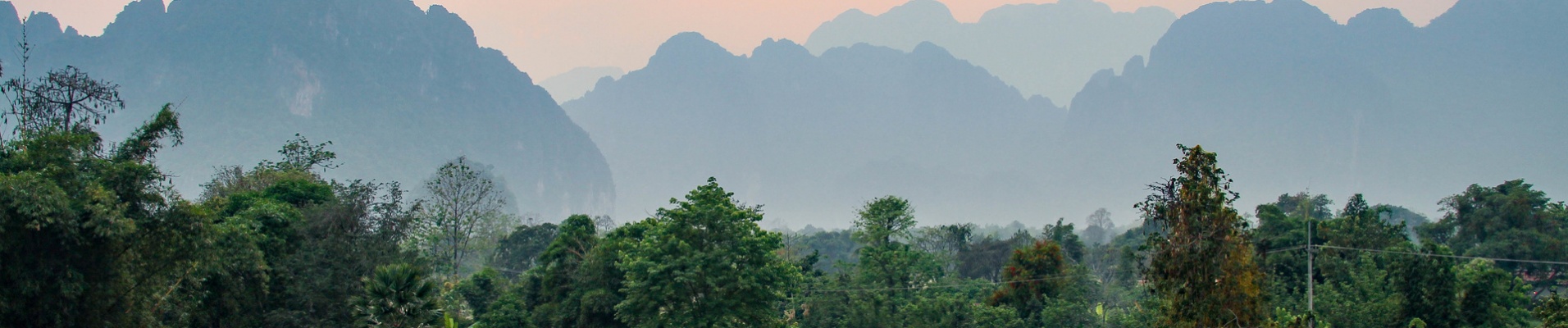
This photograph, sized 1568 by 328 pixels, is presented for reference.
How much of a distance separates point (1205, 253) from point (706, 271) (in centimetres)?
1526

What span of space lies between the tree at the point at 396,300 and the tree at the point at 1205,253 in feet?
45.6

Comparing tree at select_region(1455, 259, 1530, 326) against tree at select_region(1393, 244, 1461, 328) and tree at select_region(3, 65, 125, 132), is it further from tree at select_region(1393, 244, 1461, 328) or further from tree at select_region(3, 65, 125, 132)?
tree at select_region(3, 65, 125, 132)

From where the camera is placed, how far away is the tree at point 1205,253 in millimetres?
15008

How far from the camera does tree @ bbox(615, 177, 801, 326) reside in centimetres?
2722

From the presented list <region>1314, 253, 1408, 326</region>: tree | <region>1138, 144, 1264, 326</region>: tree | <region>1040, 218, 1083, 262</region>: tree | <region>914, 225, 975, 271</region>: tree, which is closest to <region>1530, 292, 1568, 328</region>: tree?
<region>1138, 144, 1264, 326</region>: tree

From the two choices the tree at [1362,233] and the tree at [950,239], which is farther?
the tree at [950,239]

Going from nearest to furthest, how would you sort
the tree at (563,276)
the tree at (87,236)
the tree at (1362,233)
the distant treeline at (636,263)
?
the tree at (87,236) → the distant treeline at (636,263) → the tree at (563,276) → the tree at (1362,233)

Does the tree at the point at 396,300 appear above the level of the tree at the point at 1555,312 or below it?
below

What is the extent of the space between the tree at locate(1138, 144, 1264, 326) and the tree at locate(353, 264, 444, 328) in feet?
45.6

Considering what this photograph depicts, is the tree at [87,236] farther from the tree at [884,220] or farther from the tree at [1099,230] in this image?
the tree at [1099,230]

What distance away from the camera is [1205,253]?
15.1 metres

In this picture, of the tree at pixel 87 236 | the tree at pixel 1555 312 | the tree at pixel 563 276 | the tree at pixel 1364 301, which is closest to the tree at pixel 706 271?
the tree at pixel 563 276

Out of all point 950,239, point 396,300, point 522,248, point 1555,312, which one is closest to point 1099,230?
point 950,239

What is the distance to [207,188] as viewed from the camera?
1812 inches
